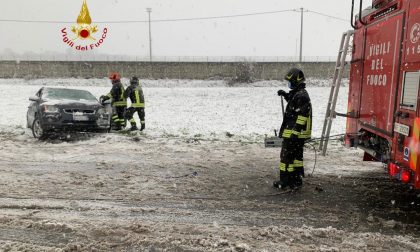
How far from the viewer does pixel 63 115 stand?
9.77 meters

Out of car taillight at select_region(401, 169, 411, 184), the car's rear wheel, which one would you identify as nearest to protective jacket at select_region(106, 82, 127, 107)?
the car's rear wheel

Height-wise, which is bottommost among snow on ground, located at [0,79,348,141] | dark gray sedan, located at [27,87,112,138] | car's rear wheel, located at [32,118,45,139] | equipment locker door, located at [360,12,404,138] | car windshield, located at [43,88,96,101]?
snow on ground, located at [0,79,348,141]

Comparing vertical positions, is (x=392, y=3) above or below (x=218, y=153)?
above

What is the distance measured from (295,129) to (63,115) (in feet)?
21.5

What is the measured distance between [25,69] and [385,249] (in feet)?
111

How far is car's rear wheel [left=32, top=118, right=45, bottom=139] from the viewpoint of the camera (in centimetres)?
988

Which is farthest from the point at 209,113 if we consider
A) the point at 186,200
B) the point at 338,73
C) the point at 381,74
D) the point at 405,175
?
the point at 405,175

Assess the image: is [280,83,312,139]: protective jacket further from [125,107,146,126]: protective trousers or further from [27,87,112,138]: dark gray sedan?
[125,107,146,126]: protective trousers

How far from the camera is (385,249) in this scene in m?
3.83

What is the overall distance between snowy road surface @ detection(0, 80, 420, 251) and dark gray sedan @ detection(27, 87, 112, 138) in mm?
349

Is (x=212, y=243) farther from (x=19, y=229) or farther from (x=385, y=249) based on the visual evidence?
(x=19, y=229)

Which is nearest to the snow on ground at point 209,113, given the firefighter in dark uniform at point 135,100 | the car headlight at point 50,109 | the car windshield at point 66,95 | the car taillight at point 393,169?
the firefighter in dark uniform at point 135,100

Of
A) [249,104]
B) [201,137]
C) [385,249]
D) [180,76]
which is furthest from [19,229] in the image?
[180,76]

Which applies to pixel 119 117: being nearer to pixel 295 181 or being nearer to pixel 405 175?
pixel 295 181
